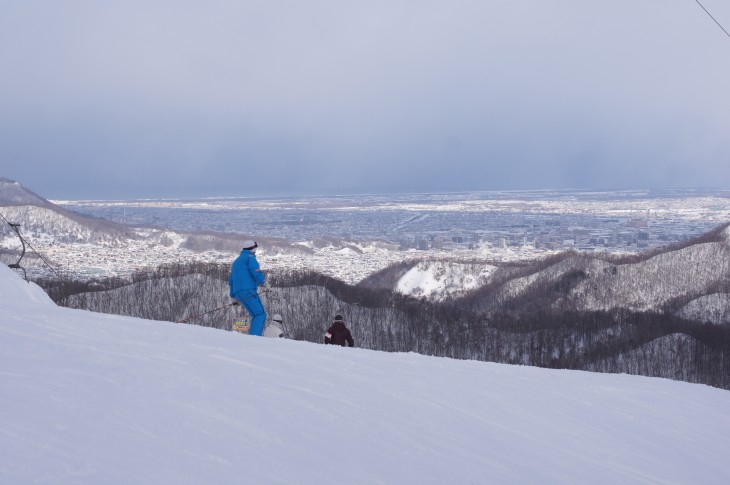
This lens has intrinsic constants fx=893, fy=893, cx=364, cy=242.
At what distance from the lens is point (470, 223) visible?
152 m

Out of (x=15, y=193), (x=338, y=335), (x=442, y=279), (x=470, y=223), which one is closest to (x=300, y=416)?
(x=338, y=335)

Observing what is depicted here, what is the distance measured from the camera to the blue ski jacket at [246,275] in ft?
38.5

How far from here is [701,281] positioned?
63938 mm

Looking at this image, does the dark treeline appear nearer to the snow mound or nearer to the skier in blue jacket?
the snow mound

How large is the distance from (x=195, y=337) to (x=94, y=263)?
7495 cm

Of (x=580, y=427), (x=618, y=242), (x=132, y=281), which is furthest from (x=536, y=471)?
(x=618, y=242)

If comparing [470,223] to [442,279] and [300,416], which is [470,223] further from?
[300,416]

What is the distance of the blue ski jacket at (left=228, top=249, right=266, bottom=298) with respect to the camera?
1173 centimetres

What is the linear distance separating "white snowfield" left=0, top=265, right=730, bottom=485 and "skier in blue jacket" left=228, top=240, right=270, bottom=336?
2.42 metres

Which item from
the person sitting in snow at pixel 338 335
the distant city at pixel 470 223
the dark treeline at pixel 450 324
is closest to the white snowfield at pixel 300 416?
the person sitting in snow at pixel 338 335

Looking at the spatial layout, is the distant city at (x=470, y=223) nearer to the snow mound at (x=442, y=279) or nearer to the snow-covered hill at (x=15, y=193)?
the snow-covered hill at (x=15, y=193)

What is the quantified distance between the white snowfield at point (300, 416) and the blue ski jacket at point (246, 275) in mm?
2427

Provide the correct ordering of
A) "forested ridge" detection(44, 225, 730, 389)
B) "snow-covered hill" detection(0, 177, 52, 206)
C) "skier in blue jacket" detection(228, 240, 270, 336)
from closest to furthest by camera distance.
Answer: "skier in blue jacket" detection(228, 240, 270, 336), "forested ridge" detection(44, 225, 730, 389), "snow-covered hill" detection(0, 177, 52, 206)

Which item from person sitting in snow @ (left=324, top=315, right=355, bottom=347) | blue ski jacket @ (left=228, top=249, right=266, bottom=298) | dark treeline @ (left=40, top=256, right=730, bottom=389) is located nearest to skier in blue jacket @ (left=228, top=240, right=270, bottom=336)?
blue ski jacket @ (left=228, top=249, right=266, bottom=298)
